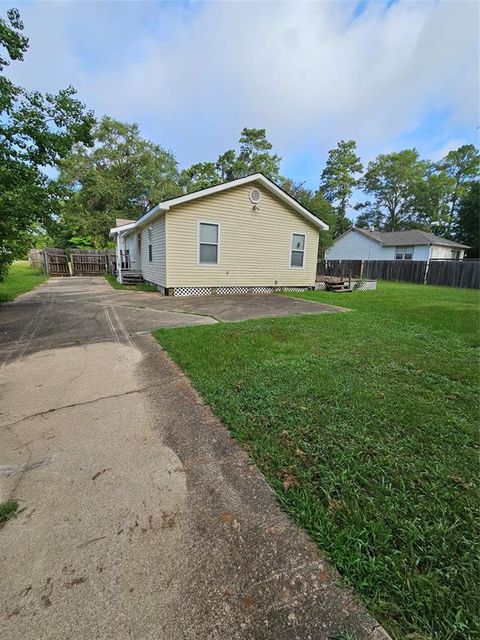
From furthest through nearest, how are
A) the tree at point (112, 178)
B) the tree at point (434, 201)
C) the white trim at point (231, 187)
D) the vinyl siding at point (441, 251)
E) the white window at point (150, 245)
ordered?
the tree at point (434, 201) < the tree at point (112, 178) < the vinyl siding at point (441, 251) < the white window at point (150, 245) < the white trim at point (231, 187)

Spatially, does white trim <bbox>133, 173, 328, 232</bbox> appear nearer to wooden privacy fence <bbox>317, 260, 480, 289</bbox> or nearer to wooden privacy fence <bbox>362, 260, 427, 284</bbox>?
wooden privacy fence <bbox>317, 260, 480, 289</bbox>

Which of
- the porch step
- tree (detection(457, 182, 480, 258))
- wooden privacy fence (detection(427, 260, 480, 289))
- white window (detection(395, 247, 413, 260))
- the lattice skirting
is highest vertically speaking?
tree (detection(457, 182, 480, 258))

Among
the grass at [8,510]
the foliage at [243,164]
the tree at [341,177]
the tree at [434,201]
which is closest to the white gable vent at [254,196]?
the grass at [8,510]

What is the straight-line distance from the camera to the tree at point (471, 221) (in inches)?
1161

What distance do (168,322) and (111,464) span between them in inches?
178

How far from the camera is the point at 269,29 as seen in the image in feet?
27.6

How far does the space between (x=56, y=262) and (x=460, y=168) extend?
48.1 m

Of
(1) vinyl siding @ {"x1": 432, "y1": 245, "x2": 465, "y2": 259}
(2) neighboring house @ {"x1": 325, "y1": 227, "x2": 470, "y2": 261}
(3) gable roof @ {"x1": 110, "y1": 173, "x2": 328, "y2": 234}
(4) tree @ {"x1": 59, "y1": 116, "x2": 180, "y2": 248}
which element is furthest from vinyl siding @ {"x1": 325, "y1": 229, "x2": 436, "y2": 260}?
(4) tree @ {"x1": 59, "y1": 116, "x2": 180, "y2": 248}

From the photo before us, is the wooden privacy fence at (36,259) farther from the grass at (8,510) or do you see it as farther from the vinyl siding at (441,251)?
the vinyl siding at (441,251)

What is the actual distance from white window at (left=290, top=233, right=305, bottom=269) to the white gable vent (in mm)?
2166

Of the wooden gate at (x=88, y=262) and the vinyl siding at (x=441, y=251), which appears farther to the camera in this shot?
the vinyl siding at (x=441, y=251)

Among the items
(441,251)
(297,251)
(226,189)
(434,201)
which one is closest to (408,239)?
(441,251)

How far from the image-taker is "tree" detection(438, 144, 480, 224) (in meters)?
37.3

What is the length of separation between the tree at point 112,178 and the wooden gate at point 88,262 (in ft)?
23.8
